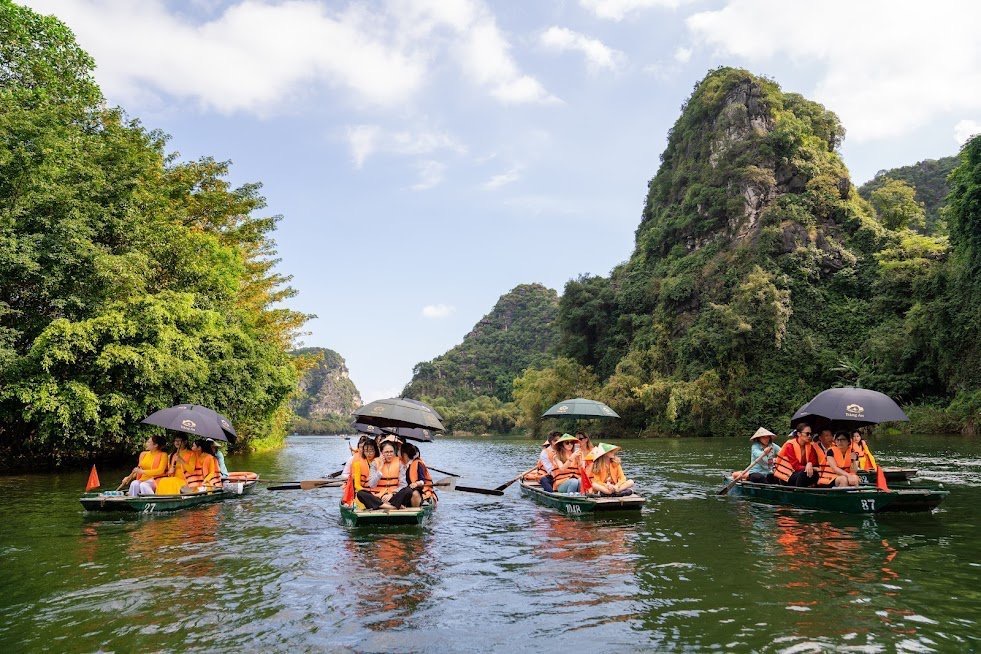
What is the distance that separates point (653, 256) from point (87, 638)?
63.4 metres

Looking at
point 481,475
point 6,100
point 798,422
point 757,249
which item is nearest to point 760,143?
point 757,249

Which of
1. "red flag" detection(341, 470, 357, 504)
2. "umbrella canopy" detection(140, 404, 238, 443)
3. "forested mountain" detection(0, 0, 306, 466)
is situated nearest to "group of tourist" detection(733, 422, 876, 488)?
"red flag" detection(341, 470, 357, 504)

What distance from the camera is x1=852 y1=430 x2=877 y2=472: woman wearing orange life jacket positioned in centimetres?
1241

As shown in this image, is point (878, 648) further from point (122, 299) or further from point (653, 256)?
point (653, 256)

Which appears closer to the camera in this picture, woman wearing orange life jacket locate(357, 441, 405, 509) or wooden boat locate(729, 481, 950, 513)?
wooden boat locate(729, 481, 950, 513)

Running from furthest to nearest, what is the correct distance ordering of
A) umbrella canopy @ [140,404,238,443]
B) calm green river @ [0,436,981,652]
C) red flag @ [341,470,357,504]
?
umbrella canopy @ [140,404,238,443] → red flag @ [341,470,357,504] → calm green river @ [0,436,981,652]

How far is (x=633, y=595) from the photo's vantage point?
679cm

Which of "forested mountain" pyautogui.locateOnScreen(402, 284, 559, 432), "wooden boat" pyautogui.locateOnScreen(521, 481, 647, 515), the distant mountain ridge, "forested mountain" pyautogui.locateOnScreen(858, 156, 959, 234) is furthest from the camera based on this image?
the distant mountain ridge

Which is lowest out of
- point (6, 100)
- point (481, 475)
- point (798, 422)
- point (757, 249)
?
point (481, 475)

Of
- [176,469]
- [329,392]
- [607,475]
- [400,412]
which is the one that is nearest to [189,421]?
[176,469]

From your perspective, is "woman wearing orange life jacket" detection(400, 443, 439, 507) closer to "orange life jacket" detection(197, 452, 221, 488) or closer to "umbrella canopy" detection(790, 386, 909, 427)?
"orange life jacket" detection(197, 452, 221, 488)

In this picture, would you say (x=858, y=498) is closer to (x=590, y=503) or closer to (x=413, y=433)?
(x=590, y=503)

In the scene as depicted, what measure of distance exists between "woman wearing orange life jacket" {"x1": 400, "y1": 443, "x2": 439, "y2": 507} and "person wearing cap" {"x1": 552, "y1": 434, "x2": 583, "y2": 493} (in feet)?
8.51

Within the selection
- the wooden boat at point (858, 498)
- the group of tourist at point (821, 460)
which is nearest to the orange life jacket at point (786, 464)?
the group of tourist at point (821, 460)
